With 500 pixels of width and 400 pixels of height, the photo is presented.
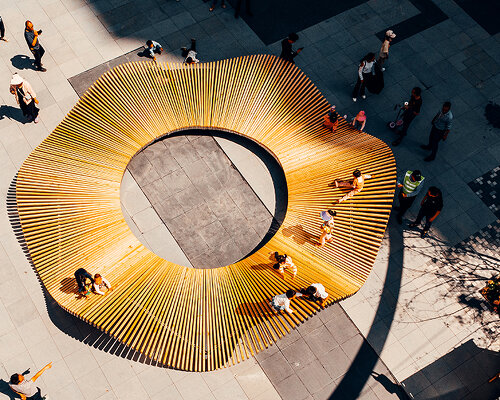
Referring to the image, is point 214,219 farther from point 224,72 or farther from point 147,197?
point 224,72

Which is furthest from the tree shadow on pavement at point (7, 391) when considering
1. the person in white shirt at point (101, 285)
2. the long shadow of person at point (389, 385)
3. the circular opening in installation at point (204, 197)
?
the long shadow of person at point (389, 385)

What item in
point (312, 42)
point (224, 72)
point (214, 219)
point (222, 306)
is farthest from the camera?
point (312, 42)

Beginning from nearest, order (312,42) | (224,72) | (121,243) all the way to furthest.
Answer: (121,243)
(224,72)
(312,42)

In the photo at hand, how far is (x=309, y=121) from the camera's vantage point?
53.0 ft

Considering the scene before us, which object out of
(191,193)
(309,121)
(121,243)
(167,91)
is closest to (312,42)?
(309,121)

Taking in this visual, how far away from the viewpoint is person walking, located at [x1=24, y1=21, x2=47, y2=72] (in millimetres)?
17250

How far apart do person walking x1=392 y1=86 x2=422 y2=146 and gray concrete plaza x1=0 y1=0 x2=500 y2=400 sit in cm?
36

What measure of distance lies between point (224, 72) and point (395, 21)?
710 centimetres

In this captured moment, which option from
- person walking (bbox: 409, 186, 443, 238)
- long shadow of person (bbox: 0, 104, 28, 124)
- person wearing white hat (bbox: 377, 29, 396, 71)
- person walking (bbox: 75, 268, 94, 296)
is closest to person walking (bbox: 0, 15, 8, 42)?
long shadow of person (bbox: 0, 104, 28, 124)

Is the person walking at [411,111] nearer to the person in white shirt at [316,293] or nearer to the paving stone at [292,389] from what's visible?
the person in white shirt at [316,293]

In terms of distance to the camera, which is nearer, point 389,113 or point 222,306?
point 222,306

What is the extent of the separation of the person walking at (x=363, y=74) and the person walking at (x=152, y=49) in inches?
252

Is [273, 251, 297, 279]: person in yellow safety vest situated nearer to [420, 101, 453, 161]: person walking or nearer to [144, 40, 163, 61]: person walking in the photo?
[420, 101, 453, 161]: person walking

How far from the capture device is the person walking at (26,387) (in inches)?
480
